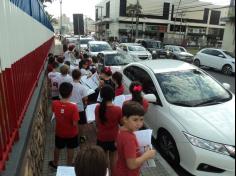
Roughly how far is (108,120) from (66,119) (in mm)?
657

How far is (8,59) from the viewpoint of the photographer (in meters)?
2.95

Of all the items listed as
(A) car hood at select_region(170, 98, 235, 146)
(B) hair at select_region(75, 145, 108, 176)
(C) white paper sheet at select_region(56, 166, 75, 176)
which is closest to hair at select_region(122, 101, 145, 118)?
(C) white paper sheet at select_region(56, 166, 75, 176)

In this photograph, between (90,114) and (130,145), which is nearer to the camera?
(130,145)

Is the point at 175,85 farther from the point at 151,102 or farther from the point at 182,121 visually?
the point at 182,121

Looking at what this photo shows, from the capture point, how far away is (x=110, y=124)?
3.79m

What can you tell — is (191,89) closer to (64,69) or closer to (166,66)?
(166,66)

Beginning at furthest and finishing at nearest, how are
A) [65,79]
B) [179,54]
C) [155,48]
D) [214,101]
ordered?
1. [155,48]
2. [179,54]
3. [65,79]
4. [214,101]

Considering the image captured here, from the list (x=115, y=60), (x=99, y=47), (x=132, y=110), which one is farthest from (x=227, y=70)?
(x=132, y=110)

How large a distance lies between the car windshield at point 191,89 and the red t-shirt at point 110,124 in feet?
4.80

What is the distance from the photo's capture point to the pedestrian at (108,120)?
144 inches

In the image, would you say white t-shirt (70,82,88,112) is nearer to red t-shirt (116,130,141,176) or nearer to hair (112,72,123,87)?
hair (112,72,123,87)

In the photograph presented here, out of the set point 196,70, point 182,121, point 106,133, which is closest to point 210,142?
point 182,121

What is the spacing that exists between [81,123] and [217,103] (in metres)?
2.55

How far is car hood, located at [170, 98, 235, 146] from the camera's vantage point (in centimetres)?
379
